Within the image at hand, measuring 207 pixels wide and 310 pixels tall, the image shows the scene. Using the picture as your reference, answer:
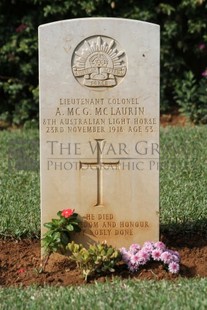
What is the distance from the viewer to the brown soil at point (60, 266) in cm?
527

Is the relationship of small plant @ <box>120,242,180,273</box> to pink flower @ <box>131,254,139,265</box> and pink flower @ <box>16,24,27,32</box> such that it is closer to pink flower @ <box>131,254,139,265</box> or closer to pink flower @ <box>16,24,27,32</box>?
pink flower @ <box>131,254,139,265</box>

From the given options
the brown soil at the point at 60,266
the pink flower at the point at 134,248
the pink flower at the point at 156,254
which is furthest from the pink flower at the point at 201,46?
the pink flower at the point at 156,254

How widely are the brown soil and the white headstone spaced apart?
0.86 feet

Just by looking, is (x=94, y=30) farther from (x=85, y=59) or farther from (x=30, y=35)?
(x=30, y=35)

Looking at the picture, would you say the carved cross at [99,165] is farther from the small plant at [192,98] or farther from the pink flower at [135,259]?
the small plant at [192,98]

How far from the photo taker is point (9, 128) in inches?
470

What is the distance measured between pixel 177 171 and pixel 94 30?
2924 millimetres

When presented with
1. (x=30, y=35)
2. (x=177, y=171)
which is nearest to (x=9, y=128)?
(x=30, y=35)

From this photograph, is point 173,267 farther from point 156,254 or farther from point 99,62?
point 99,62

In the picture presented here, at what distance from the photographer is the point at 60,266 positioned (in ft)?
18.1

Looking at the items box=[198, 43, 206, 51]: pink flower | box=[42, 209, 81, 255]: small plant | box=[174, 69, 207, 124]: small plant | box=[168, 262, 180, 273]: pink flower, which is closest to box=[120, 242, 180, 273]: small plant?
box=[168, 262, 180, 273]: pink flower

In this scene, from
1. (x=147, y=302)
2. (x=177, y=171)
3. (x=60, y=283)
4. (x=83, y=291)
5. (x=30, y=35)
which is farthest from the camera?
(x=30, y=35)

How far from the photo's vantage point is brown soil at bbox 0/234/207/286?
5273mm

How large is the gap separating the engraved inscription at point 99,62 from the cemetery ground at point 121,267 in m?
1.24
